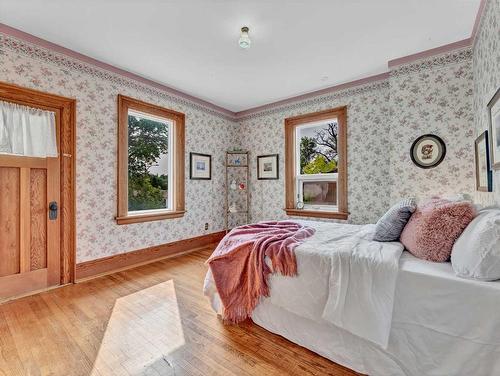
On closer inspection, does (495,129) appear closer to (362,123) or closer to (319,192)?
(362,123)

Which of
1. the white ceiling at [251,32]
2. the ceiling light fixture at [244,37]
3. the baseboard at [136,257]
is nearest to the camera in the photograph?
the white ceiling at [251,32]

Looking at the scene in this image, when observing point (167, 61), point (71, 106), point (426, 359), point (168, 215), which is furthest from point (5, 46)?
point (426, 359)

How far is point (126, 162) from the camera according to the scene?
3188mm

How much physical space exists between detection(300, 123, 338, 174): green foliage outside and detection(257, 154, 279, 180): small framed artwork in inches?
18.2

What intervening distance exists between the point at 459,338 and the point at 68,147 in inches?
141

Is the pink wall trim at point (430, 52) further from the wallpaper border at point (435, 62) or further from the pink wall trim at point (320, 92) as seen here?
the pink wall trim at point (320, 92)

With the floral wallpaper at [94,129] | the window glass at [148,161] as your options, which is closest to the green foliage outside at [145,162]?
the window glass at [148,161]

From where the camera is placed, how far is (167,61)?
2.90 meters

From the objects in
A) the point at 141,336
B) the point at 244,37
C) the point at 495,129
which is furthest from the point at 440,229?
the point at 244,37

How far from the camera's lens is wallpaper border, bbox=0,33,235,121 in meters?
2.31

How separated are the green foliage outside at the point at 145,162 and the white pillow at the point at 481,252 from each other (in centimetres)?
346

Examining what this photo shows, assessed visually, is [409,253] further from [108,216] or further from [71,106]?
[71,106]

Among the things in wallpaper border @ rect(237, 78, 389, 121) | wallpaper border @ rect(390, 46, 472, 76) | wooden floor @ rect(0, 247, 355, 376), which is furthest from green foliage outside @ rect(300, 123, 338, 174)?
wooden floor @ rect(0, 247, 355, 376)

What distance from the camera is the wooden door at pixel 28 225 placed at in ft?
7.59
